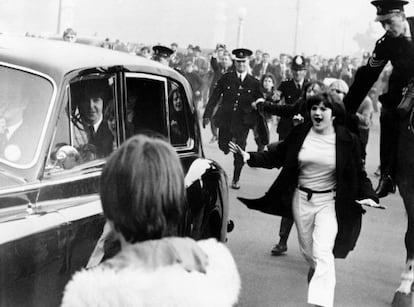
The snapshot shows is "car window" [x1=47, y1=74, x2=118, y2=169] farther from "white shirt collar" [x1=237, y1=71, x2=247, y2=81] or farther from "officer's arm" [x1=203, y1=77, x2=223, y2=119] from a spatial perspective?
"white shirt collar" [x1=237, y1=71, x2=247, y2=81]

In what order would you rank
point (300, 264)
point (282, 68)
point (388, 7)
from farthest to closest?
point (282, 68) < point (300, 264) < point (388, 7)

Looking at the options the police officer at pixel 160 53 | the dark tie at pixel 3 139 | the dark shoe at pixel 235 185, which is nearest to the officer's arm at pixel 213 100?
the dark shoe at pixel 235 185

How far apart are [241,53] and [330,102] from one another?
444 cm

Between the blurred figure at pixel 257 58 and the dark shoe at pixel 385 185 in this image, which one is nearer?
the dark shoe at pixel 385 185

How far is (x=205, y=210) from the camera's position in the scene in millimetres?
3955

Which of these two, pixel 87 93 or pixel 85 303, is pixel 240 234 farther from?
pixel 85 303

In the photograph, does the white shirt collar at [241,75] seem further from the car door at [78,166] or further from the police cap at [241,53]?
the car door at [78,166]

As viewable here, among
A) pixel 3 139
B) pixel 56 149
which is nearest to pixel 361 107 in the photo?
pixel 56 149

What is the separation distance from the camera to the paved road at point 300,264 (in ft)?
16.0

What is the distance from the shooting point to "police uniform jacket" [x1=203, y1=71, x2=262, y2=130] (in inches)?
362

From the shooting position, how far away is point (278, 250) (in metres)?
5.89

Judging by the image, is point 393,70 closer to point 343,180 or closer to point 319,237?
point 343,180

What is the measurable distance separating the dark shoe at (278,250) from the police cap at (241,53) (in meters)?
3.29

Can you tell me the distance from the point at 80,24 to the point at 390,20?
86.1 inches
